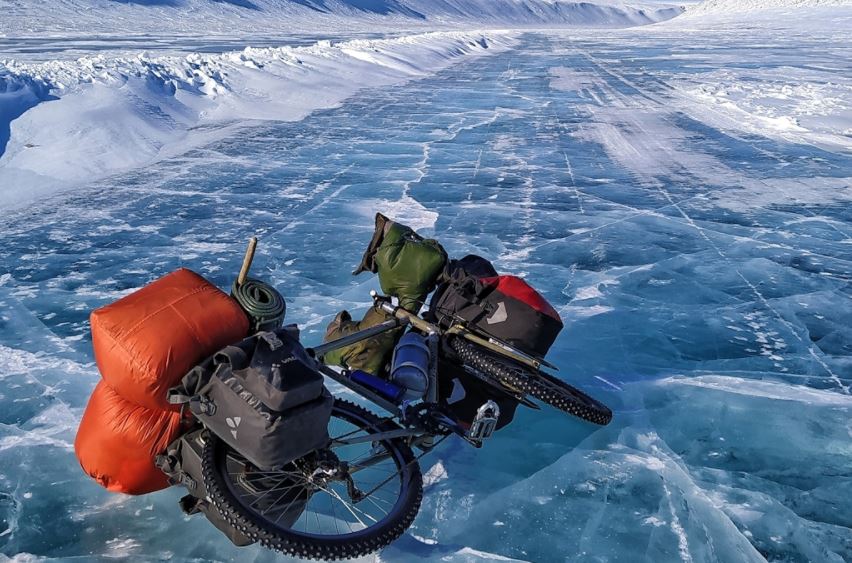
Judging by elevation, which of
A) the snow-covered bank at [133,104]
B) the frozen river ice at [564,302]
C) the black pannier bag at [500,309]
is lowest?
the snow-covered bank at [133,104]

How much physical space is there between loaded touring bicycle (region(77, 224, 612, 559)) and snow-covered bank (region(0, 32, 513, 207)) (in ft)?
23.0

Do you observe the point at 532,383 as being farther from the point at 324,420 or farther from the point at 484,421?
the point at 324,420

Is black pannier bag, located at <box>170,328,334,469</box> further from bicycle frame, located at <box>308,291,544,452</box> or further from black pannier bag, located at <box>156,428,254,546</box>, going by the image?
bicycle frame, located at <box>308,291,544,452</box>

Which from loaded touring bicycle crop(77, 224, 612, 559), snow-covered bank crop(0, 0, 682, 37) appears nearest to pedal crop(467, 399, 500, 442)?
loaded touring bicycle crop(77, 224, 612, 559)

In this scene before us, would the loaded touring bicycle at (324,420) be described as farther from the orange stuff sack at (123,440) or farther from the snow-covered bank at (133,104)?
the snow-covered bank at (133,104)

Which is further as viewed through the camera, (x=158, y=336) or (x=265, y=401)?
(x=158, y=336)

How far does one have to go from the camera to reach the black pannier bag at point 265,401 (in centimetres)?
247

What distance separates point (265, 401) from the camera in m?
2.46

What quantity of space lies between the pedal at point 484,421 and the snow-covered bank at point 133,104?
7.68 meters

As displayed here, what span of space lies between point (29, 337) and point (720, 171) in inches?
404

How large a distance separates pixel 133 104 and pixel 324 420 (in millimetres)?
12843

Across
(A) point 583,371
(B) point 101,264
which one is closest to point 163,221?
(B) point 101,264

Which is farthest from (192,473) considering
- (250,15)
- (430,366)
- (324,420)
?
(250,15)

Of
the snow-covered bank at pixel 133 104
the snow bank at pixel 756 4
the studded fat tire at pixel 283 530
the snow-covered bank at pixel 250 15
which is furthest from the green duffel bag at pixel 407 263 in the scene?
the snow bank at pixel 756 4
